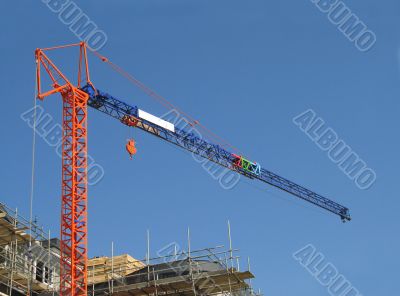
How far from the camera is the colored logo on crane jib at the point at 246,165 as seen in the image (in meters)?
84.0

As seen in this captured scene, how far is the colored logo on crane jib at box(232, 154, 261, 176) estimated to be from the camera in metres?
84.0

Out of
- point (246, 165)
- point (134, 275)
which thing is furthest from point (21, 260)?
point (246, 165)

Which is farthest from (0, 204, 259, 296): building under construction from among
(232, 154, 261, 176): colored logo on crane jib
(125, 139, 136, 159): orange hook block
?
(232, 154, 261, 176): colored logo on crane jib

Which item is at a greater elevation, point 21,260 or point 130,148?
point 130,148

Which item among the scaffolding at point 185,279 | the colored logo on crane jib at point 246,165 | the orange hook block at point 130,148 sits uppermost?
the colored logo on crane jib at point 246,165

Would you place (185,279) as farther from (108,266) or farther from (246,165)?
(246,165)

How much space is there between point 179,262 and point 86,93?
22.3m

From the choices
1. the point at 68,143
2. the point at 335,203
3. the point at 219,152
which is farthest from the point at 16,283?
the point at 335,203

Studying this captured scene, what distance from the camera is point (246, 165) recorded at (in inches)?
3374

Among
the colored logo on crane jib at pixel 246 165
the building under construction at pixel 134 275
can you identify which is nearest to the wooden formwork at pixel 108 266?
the building under construction at pixel 134 275

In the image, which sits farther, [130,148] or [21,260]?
[130,148]

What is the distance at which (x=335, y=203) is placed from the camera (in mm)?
99938

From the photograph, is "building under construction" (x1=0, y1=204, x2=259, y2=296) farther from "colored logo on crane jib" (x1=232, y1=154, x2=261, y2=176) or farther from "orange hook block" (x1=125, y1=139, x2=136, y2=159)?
"colored logo on crane jib" (x1=232, y1=154, x2=261, y2=176)

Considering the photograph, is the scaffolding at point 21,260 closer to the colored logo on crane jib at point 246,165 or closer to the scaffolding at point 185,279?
the scaffolding at point 185,279
